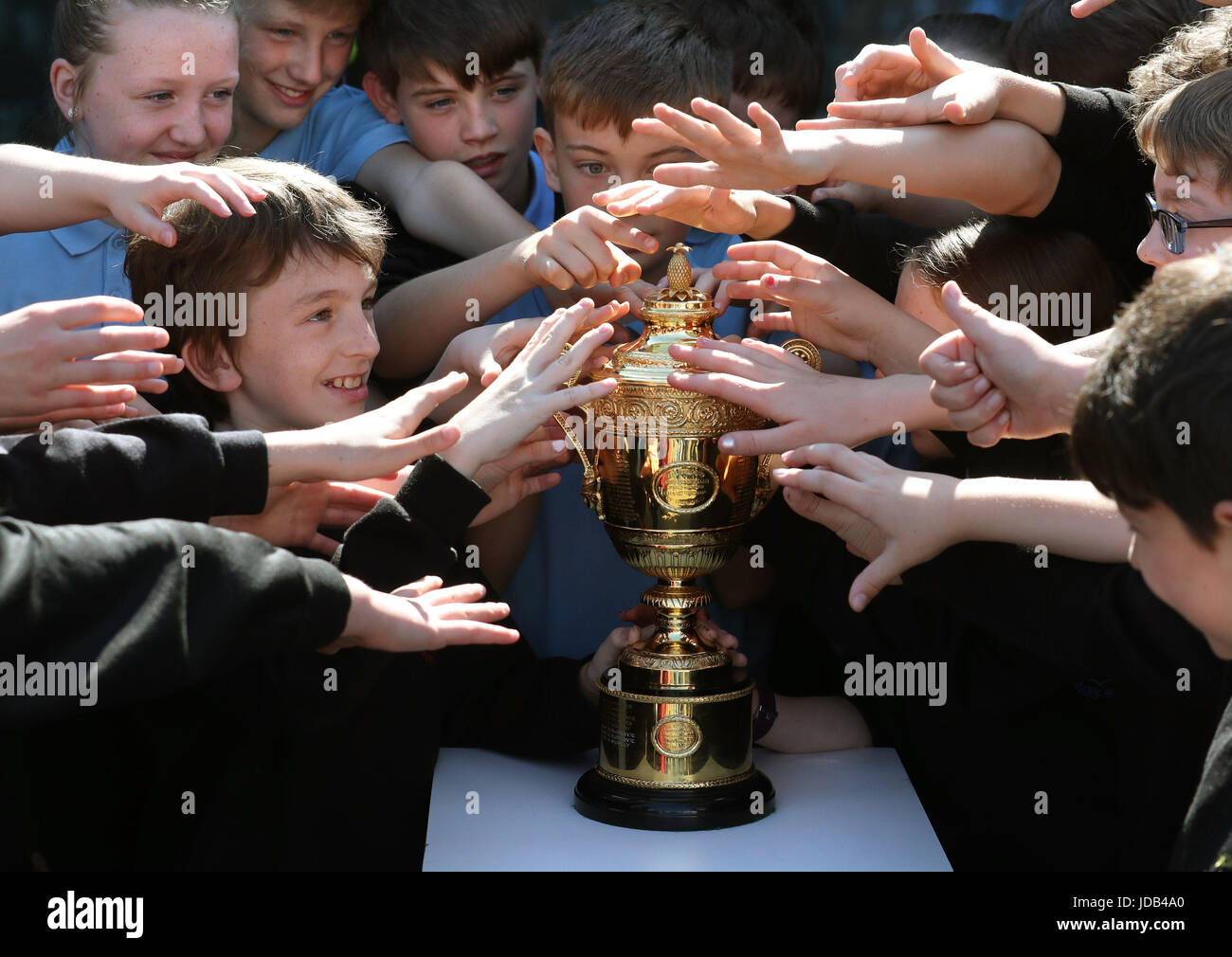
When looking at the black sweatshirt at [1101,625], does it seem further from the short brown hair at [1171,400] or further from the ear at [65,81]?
the ear at [65,81]

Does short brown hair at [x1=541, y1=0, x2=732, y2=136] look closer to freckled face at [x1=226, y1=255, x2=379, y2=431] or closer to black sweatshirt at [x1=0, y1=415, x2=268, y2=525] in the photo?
freckled face at [x1=226, y1=255, x2=379, y2=431]

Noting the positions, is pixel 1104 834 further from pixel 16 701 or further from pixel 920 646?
pixel 16 701

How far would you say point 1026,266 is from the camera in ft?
7.20

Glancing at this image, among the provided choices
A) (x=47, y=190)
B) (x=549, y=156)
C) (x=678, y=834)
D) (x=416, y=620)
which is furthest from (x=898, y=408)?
(x=47, y=190)

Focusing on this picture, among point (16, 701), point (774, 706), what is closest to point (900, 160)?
point (774, 706)

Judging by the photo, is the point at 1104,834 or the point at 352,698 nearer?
the point at 352,698

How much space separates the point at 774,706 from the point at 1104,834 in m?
0.50

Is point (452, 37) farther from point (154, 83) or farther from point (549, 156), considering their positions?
point (154, 83)

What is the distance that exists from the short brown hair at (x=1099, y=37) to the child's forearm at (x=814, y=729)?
1.20m

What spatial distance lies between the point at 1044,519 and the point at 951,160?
0.60 m

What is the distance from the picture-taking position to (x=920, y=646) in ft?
6.84

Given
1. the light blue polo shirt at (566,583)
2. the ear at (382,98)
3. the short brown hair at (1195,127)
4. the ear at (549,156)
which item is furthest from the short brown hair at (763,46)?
the short brown hair at (1195,127)

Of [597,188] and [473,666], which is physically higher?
[597,188]
